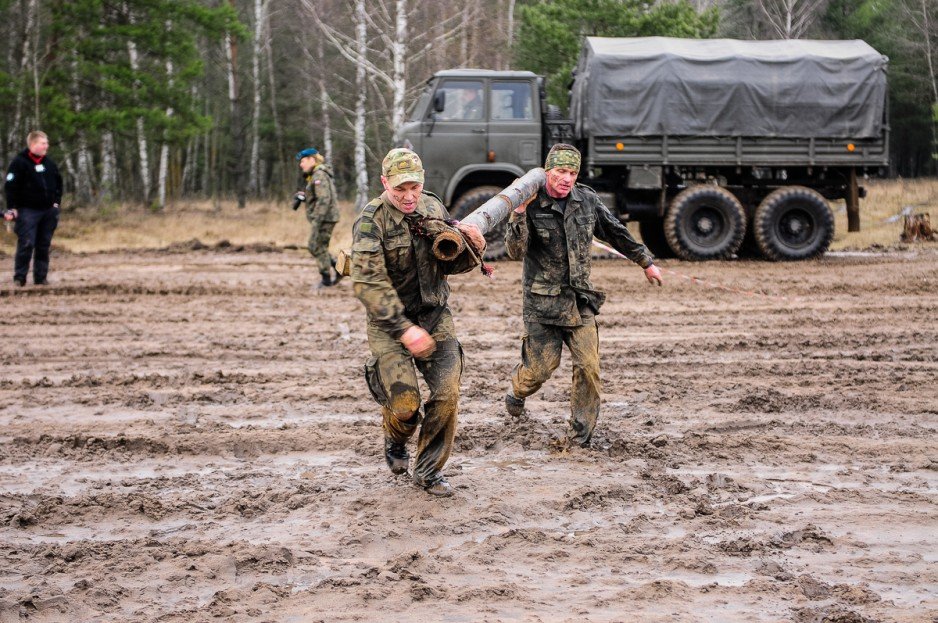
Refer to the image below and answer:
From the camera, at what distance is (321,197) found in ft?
44.0

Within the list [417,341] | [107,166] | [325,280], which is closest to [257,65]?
[107,166]

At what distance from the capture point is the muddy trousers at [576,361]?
662 cm

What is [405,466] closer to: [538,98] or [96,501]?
[96,501]

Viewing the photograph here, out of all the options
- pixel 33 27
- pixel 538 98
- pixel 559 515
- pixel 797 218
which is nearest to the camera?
pixel 559 515

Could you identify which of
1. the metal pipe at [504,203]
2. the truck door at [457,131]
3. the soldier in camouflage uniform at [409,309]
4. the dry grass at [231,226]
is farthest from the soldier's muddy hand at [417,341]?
the dry grass at [231,226]

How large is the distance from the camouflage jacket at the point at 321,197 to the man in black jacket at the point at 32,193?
3.11 m

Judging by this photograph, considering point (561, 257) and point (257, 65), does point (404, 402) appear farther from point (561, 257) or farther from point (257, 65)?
point (257, 65)

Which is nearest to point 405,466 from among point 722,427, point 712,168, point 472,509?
point 472,509

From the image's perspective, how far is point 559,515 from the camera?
548 centimetres

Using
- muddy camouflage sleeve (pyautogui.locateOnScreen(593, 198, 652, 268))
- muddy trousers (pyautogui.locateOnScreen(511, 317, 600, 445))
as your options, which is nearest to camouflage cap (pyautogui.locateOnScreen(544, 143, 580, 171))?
muddy camouflage sleeve (pyautogui.locateOnScreen(593, 198, 652, 268))

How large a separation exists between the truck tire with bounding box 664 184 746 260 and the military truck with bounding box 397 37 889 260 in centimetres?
2

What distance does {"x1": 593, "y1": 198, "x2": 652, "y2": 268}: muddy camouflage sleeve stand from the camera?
6.75m

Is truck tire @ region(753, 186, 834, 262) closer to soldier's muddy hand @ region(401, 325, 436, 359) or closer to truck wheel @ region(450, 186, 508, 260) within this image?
truck wheel @ region(450, 186, 508, 260)

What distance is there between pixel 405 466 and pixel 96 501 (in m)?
1.64
